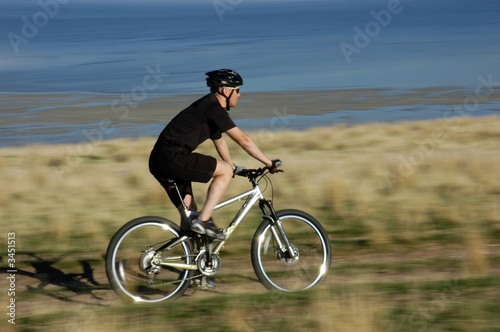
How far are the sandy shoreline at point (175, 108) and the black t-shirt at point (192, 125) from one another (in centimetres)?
2010

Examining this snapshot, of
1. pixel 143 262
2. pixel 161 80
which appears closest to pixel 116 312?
pixel 143 262

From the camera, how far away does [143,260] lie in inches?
243

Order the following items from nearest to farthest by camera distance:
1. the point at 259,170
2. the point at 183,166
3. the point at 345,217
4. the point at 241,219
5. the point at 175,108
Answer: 1. the point at 183,166
2. the point at 259,170
3. the point at 241,219
4. the point at 345,217
5. the point at 175,108

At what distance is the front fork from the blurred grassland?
477 millimetres

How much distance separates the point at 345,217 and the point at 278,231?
3495 millimetres

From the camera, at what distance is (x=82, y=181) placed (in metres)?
13.4

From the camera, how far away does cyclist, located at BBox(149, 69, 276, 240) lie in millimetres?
6012

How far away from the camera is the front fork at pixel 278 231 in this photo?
21.1 ft

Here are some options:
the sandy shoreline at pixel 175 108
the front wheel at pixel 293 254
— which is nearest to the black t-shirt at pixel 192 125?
the front wheel at pixel 293 254

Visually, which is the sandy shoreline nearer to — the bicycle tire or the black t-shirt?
the bicycle tire

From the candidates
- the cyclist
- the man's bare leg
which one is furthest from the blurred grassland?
the cyclist

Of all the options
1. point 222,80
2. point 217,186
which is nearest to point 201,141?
point 217,186

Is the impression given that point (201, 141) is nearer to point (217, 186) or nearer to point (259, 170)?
point (217, 186)

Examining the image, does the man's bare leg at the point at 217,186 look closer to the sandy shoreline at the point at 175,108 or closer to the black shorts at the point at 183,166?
the black shorts at the point at 183,166
